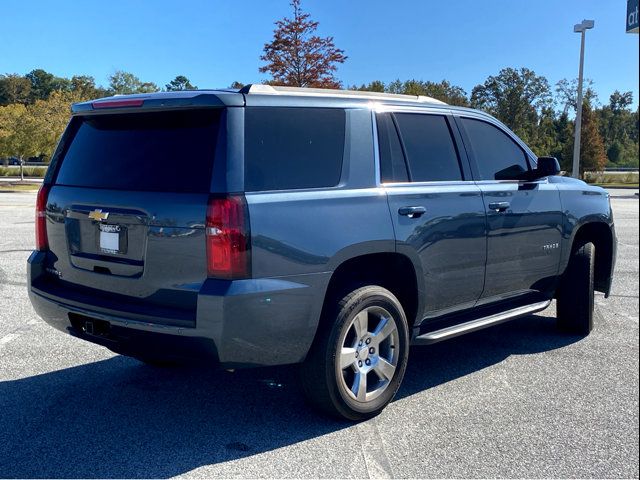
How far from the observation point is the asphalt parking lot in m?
3.28

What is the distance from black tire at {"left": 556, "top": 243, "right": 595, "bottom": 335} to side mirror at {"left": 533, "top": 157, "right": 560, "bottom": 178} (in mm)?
945

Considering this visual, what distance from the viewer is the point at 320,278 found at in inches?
139

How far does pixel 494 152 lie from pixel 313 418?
2.61 m

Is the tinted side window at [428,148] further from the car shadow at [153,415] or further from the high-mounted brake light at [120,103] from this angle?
the high-mounted brake light at [120,103]

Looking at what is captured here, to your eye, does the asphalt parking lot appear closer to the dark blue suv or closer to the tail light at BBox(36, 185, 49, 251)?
the dark blue suv

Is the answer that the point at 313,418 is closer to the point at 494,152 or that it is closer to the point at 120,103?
the point at 120,103

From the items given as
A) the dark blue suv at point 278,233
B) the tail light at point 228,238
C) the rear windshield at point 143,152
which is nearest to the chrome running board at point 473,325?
the dark blue suv at point 278,233

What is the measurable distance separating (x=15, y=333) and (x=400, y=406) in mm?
3583

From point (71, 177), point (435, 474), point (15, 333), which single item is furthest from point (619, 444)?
point (15, 333)

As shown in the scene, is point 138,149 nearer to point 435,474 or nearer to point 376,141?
point 376,141

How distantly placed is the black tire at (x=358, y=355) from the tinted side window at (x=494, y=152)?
1.54 metres

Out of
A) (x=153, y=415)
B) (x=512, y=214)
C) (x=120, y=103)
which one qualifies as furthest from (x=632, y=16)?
(x=153, y=415)

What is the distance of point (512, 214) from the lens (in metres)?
4.81

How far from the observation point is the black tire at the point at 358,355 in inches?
144
